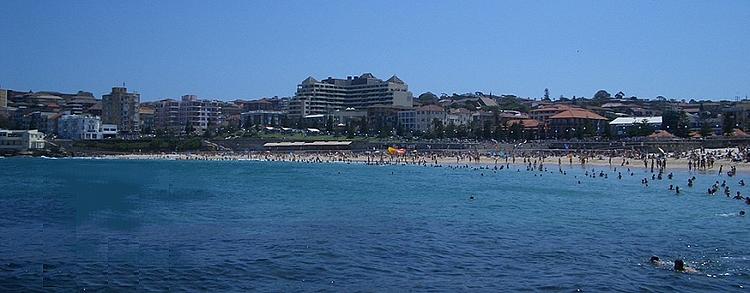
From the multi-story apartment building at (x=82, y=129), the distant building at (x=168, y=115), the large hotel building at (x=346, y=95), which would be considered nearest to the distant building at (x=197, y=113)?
the distant building at (x=168, y=115)

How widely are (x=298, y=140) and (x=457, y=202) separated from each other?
241 feet

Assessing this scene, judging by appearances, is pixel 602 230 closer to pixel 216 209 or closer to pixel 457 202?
pixel 457 202

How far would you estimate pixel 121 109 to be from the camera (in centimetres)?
12888

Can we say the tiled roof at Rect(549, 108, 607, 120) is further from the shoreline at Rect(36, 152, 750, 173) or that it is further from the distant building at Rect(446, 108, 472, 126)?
the shoreline at Rect(36, 152, 750, 173)

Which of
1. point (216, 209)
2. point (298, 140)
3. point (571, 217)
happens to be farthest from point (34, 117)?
point (571, 217)

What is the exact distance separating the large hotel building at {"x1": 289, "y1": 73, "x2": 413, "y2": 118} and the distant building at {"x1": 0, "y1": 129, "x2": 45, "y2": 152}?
156 ft

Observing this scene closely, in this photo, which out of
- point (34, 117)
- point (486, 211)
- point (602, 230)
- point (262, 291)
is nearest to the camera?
point (262, 291)

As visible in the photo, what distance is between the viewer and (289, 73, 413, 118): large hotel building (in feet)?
443

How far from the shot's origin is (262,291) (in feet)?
44.2

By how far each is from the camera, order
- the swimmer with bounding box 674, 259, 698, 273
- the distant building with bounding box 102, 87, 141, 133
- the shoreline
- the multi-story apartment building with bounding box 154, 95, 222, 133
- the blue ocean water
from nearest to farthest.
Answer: the blue ocean water < the swimmer with bounding box 674, 259, 698, 273 < the shoreline < the distant building with bounding box 102, 87, 141, 133 < the multi-story apartment building with bounding box 154, 95, 222, 133

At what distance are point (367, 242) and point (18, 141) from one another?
300 feet

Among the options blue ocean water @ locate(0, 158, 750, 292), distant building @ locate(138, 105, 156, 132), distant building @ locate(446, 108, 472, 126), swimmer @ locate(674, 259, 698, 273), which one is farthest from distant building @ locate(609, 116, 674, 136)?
swimmer @ locate(674, 259, 698, 273)

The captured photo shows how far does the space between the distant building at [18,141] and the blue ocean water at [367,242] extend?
67960 mm

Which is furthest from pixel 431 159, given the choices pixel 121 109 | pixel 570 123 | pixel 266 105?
pixel 266 105
